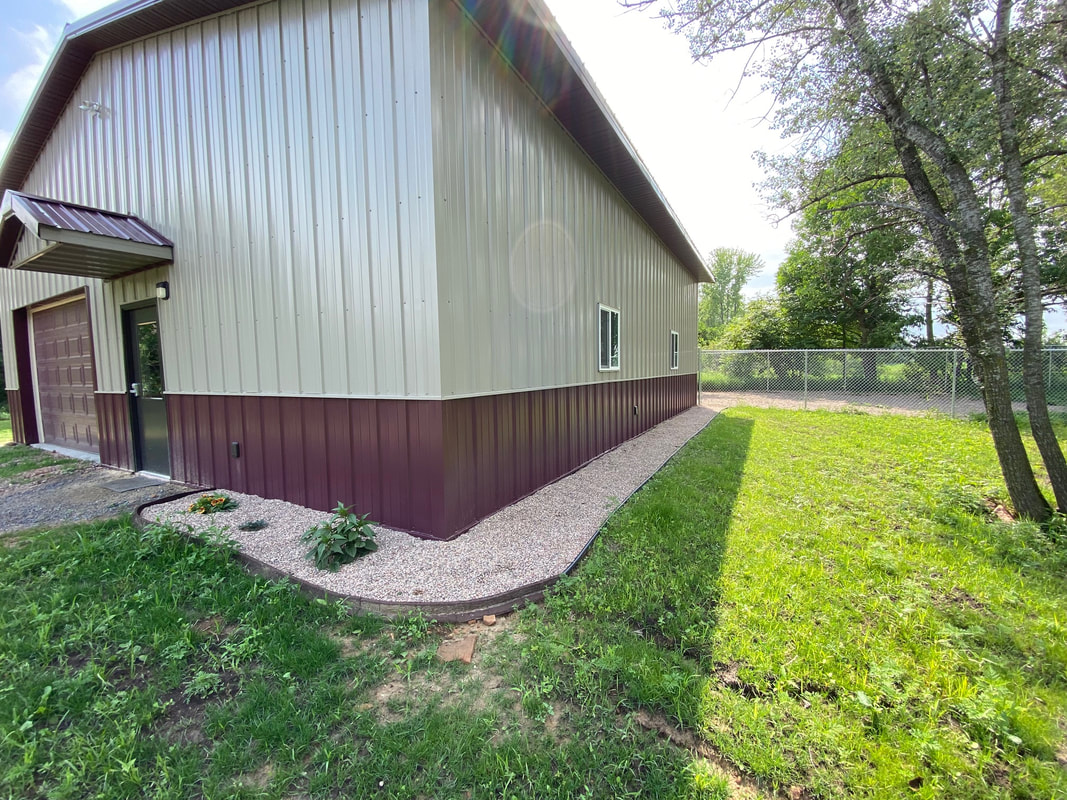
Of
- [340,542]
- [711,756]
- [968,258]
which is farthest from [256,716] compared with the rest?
[968,258]

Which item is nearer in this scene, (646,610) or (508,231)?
(646,610)

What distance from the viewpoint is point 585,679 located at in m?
Result: 1.94

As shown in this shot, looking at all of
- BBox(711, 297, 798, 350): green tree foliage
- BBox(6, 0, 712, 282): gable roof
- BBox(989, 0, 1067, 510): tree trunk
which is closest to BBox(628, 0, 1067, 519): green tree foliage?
BBox(989, 0, 1067, 510): tree trunk

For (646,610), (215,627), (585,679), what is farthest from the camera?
(646,610)

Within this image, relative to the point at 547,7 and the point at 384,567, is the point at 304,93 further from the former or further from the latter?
the point at 384,567

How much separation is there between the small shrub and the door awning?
2.64 m

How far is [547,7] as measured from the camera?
357cm

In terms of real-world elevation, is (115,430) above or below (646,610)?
above

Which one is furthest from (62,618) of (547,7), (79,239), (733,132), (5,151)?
(5,151)

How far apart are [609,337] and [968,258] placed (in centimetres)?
397

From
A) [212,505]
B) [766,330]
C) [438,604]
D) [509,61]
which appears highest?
[509,61]

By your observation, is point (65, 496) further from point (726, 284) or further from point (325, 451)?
point (726, 284)

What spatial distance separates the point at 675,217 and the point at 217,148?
716cm

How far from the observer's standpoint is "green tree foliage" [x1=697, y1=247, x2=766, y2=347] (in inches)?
1583
